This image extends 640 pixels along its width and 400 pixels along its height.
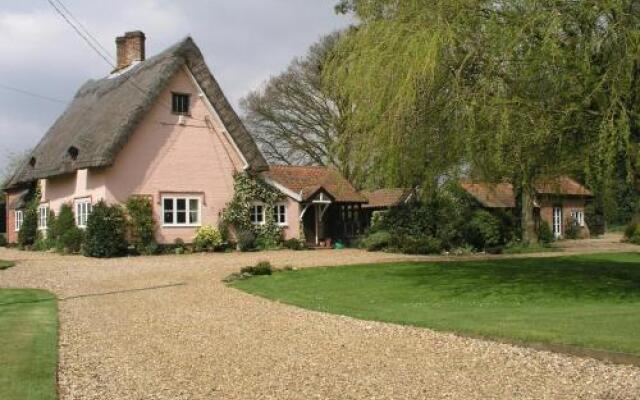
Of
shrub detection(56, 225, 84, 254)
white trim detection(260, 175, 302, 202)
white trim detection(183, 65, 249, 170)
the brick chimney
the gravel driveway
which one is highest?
the brick chimney

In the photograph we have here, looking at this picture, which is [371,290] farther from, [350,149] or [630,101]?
[630,101]

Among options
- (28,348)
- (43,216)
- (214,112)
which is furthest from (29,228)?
(28,348)

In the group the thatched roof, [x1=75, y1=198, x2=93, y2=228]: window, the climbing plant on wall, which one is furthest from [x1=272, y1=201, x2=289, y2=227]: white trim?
[x1=75, y1=198, x2=93, y2=228]: window

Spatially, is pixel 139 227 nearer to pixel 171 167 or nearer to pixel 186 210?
pixel 186 210

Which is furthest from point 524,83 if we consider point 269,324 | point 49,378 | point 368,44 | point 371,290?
point 49,378

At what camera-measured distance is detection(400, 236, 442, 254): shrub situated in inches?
1104

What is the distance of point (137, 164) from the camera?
27.2m

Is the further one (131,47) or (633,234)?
(633,234)

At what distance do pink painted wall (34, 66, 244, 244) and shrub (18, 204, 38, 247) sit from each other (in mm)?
3923

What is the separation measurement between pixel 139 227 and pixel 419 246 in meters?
11.0

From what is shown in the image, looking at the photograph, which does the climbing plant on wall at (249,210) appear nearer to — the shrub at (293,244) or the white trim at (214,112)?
the shrub at (293,244)

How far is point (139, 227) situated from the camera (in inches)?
1043

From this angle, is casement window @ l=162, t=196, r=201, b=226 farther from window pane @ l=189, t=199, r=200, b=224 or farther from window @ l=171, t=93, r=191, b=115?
window @ l=171, t=93, r=191, b=115

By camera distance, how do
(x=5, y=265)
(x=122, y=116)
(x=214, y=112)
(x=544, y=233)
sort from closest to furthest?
(x=5, y=265) → (x=122, y=116) → (x=214, y=112) → (x=544, y=233)
